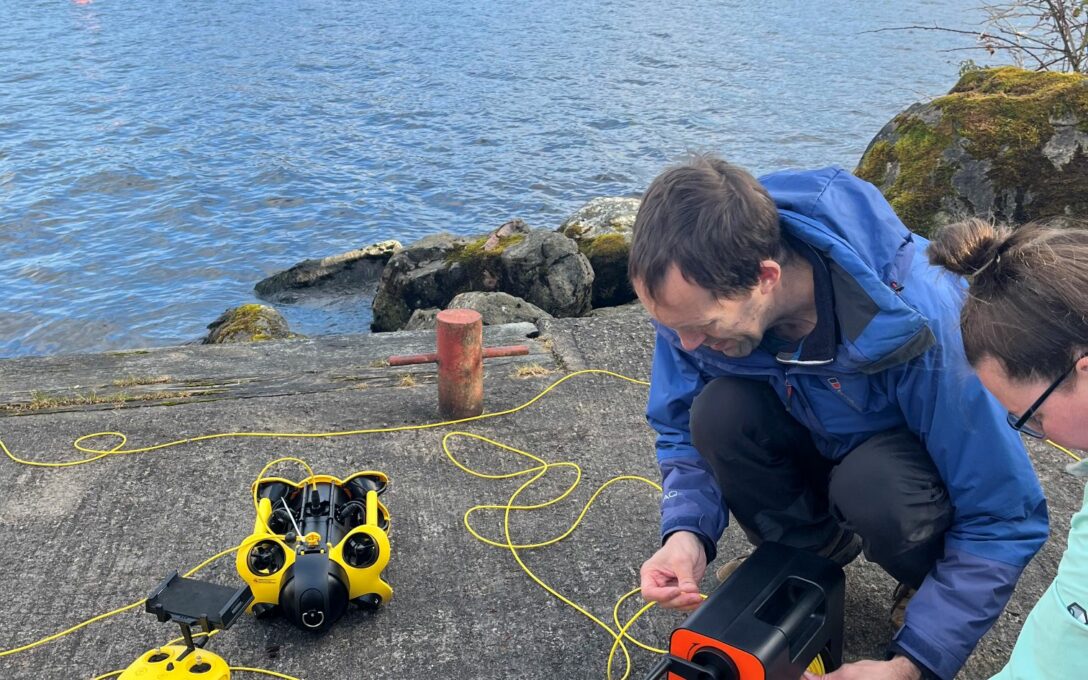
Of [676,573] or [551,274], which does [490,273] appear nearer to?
[551,274]

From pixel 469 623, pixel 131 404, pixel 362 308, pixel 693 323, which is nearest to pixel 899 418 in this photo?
pixel 693 323

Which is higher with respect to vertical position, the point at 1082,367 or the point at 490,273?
the point at 1082,367

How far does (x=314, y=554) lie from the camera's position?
8.77ft

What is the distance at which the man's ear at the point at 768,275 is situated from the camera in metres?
2.05

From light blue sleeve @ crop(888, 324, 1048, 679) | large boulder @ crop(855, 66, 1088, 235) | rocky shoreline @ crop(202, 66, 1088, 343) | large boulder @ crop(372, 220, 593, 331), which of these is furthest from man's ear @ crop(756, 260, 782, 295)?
large boulder @ crop(372, 220, 593, 331)

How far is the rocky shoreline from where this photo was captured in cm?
480

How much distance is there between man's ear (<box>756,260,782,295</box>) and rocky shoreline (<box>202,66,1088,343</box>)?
114 inches

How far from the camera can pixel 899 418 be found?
2.27m

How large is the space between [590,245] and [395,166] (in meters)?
6.80

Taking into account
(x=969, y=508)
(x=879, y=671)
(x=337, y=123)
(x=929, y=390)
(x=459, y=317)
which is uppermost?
(x=929, y=390)

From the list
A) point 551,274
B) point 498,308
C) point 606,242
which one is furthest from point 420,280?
point 498,308

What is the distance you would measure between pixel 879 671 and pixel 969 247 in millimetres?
928

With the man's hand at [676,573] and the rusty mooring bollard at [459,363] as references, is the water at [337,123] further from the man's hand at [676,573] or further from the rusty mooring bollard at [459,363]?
the man's hand at [676,573]

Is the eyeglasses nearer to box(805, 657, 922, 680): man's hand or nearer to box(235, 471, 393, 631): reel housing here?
box(805, 657, 922, 680): man's hand
